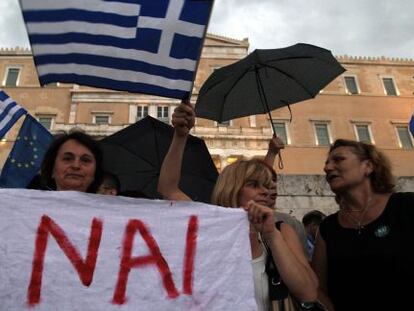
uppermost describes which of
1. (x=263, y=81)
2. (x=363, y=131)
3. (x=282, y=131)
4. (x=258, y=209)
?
(x=363, y=131)

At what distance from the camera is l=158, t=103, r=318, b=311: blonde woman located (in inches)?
76.5

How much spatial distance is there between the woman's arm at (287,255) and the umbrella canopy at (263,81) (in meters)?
1.95

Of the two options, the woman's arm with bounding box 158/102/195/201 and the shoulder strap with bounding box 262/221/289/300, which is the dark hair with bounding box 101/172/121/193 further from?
the shoulder strap with bounding box 262/221/289/300

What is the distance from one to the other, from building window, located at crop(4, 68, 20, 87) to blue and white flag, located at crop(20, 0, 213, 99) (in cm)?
2849

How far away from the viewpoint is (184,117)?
2.24 m

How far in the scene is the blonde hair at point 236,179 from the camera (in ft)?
7.62

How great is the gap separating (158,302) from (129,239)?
35 centimetres

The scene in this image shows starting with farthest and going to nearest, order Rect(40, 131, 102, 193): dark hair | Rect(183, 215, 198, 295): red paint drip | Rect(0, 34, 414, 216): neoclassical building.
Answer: Rect(0, 34, 414, 216): neoclassical building → Rect(40, 131, 102, 193): dark hair → Rect(183, 215, 198, 295): red paint drip

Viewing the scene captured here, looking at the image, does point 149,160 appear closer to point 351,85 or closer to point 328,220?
point 328,220

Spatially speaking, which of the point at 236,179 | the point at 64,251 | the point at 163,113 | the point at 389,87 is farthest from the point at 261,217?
the point at 389,87

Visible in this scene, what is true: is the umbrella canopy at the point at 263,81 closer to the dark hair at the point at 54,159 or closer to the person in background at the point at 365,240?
the person in background at the point at 365,240

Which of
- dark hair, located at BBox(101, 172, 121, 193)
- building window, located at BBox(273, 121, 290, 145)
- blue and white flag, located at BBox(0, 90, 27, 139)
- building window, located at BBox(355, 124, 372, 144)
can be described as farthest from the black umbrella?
building window, located at BBox(355, 124, 372, 144)

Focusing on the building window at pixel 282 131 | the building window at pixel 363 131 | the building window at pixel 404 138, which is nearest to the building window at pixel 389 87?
the building window at pixel 404 138

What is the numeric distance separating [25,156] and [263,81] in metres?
2.78
